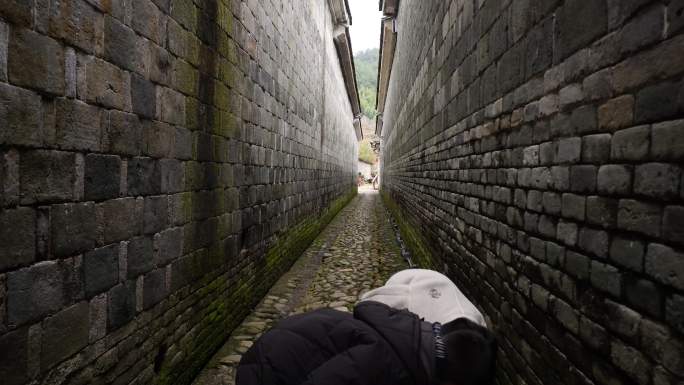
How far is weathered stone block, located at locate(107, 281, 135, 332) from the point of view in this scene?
7.38ft

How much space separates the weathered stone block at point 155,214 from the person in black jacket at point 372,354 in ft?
4.14

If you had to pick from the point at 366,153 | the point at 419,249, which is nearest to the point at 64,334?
the point at 419,249

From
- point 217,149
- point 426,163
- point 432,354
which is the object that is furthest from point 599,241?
point 426,163

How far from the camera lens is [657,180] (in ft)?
4.70

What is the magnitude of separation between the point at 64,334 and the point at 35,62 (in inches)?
47.6

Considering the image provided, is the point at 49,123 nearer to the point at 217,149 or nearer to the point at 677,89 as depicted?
the point at 217,149

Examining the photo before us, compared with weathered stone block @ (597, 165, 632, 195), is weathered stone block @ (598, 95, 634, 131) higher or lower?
higher

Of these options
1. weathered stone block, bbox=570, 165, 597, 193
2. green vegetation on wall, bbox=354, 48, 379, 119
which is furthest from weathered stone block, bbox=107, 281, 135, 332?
green vegetation on wall, bbox=354, 48, 379, 119

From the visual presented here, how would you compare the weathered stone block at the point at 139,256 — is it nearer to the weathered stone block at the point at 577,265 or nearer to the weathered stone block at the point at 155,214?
the weathered stone block at the point at 155,214

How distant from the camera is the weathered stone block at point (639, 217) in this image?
1.44m

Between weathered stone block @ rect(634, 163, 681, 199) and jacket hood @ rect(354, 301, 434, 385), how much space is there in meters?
0.99

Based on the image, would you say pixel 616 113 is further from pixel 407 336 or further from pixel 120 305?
pixel 120 305

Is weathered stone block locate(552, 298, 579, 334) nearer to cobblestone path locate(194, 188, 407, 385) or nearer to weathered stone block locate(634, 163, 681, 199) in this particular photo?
weathered stone block locate(634, 163, 681, 199)

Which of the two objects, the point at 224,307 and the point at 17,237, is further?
the point at 224,307
